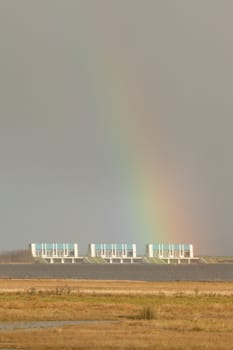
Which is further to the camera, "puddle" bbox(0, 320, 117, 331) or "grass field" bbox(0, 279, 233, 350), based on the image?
"puddle" bbox(0, 320, 117, 331)

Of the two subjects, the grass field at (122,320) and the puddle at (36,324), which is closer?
the grass field at (122,320)

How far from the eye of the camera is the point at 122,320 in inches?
1751

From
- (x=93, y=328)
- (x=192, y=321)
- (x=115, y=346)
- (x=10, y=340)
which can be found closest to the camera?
(x=115, y=346)

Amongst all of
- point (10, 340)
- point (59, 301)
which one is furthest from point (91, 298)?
point (10, 340)

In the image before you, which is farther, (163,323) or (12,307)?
(12,307)

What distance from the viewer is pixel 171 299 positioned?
6159 centimetres

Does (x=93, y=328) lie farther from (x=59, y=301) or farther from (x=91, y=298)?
(x=91, y=298)

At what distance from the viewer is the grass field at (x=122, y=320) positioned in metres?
32.9

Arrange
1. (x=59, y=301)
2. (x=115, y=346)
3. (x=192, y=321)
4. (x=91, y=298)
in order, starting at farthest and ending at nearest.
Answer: (x=91, y=298) → (x=59, y=301) → (x=192, y=321) → (x=115, y=346)

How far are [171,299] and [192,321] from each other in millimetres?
19048

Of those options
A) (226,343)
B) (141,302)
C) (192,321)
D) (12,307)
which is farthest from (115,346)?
(141,302)

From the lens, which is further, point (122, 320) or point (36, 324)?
point (122, 320)

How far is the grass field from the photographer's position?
32938 mm

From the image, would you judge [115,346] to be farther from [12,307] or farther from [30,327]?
[12,307]
